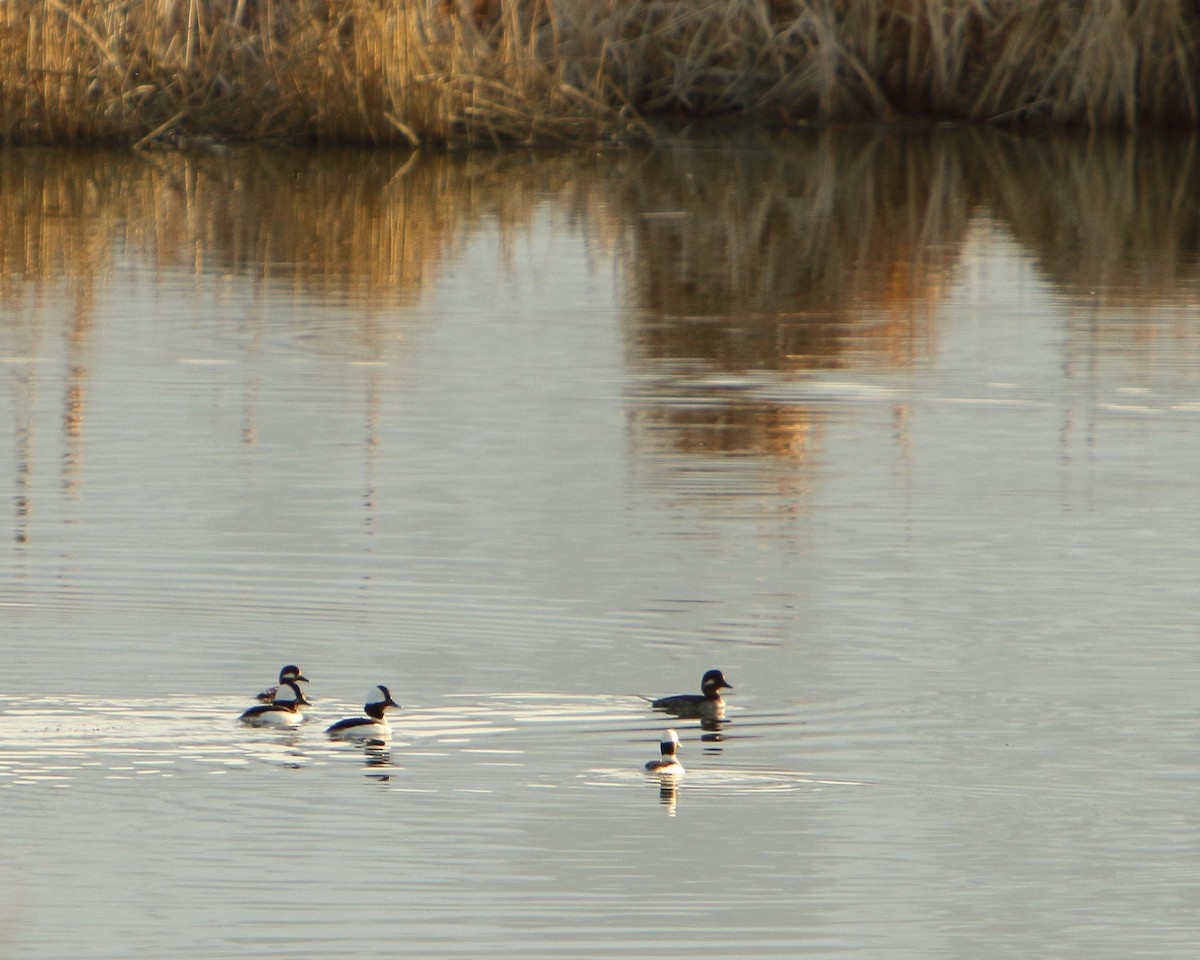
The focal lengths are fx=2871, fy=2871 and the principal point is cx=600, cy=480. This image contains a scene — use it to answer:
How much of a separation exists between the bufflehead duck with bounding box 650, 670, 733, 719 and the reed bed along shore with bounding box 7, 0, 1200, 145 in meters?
15.7

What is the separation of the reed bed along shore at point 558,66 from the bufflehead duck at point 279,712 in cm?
1559

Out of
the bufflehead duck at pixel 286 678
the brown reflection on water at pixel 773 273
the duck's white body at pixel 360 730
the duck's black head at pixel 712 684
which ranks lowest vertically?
the duck's white body at pixel 360 730

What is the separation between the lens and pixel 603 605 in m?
8.16

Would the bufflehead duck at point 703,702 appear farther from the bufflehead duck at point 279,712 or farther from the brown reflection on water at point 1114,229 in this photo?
the brown reflection on water at point 1114,229

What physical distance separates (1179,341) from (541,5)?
14348 millimetres

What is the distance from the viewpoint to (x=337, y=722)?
689 centimetres

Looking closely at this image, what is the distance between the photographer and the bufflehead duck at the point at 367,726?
6820mm

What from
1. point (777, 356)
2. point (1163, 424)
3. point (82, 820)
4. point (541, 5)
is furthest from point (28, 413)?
point (541, 5)

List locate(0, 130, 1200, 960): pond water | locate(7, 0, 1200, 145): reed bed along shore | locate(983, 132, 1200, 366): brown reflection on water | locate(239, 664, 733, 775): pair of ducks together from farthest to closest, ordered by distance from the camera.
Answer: locate(7, 0, 1200, 145): reed bed along shore
locate(983, 132, 1200, 366): brown reflection on water
locate(239, 664, 733, 775): pair of ducks together
locate(0, 130, 1200, 960): pond water

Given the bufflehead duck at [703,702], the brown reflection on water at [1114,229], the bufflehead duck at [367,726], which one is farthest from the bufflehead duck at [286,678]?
the brown reflection on water at [1114,229]

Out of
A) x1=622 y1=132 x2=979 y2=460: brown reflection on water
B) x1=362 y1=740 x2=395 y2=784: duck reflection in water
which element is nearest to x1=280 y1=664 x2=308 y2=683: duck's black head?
x1=362 y1=740 x2=395 y2=784: duck reflection in water

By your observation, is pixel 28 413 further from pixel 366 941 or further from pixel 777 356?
pixel 366 941

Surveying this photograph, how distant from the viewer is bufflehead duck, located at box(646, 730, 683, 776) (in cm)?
657

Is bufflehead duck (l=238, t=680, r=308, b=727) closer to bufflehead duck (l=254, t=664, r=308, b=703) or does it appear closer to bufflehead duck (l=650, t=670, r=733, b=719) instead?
bufflehead duck (l=254, t=664, r=308, b=703)
